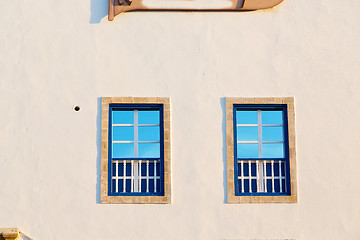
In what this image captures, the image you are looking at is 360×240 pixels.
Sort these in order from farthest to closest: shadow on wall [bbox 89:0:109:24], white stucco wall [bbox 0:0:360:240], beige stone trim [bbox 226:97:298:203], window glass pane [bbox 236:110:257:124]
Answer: shadow on wall [bbox 89:0:109:24] < window glass pane [bbox 236:110:257:124] < beige stone trim [bbox 226:97:298:203] < white stucco wall [bbox 0:0:360:240]

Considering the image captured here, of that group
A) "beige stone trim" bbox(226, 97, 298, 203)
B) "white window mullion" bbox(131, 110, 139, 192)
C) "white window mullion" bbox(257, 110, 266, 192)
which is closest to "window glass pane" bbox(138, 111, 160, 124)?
"white window mullion" bbox(131, 110, 139, 192)

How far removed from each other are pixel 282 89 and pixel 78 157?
13.3ft

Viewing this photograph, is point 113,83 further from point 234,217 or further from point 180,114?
point 234,217

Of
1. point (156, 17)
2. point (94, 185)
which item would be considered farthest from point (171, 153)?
point (156, 17)

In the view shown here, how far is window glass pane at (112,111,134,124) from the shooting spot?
52.2 ft

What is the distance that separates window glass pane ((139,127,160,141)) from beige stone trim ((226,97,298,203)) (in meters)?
1.32

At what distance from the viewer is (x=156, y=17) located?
1617 centimetres

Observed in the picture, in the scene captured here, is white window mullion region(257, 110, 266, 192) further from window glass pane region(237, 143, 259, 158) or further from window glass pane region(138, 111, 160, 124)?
window glass pane region(138, 111, 160, 124)

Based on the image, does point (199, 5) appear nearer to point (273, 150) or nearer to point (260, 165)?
point (273, 150)

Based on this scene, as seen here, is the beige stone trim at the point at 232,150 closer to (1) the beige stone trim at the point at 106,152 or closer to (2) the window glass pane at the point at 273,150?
(2) the window glass pane at the point at 273,150

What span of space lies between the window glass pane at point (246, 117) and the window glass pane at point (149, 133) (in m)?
1.55

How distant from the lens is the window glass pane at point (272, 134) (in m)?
15.9

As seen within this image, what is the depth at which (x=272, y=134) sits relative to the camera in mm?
15969

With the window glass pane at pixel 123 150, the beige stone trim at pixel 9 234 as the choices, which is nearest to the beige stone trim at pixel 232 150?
the window glass pane at pixel 123 150
